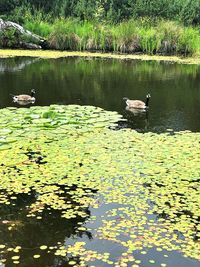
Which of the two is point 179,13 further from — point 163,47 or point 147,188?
point 147,188

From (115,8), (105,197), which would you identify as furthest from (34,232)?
(115,8)

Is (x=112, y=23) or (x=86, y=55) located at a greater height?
(x=112, y=23)

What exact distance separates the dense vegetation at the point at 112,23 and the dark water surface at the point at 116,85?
3414 mm

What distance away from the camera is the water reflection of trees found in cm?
458

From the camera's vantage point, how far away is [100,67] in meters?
18.3

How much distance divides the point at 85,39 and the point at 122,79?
835cm

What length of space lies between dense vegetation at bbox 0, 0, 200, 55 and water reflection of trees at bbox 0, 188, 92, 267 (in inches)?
727

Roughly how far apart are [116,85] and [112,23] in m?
12.2

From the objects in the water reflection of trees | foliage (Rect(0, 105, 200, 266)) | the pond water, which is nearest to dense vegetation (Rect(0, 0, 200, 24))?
the pond water

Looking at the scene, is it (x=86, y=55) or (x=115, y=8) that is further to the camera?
(x=115, y=8)

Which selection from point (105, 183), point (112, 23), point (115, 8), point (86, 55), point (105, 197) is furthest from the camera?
point (115, 8)

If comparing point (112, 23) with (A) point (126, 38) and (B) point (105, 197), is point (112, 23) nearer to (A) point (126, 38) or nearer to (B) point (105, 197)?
(A) point (126, 38)

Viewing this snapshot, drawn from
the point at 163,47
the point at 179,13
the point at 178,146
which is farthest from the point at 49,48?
the point at 178,146

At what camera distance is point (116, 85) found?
14.6m
